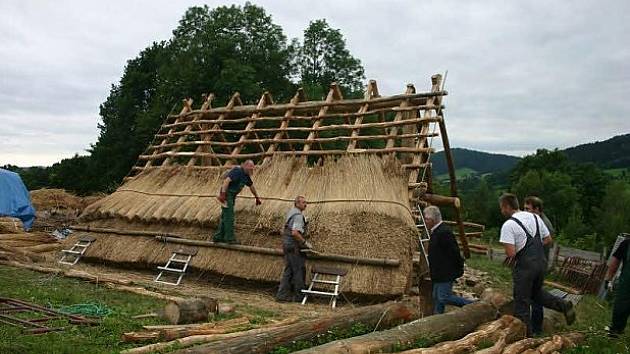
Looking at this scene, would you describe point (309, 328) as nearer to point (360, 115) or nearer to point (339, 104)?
point (360, 115)

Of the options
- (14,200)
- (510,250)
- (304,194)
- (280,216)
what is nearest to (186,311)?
(510,250)

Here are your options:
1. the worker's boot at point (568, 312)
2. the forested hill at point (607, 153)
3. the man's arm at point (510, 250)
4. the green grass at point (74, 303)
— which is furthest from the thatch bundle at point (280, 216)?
the forested hill at point (607, 153)

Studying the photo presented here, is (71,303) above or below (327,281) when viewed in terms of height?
below

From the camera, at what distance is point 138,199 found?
14.4 metres

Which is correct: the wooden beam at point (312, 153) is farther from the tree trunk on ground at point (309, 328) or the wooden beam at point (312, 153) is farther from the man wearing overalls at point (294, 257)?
the tree trunk on ground at point (309, 328)

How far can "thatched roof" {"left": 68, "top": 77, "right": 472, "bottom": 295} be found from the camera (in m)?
10.5

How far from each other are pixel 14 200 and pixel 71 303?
15.7 m

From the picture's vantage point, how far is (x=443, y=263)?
25.8 ft

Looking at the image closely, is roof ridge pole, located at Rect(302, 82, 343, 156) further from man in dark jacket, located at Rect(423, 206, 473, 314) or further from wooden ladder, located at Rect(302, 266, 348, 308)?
man in dark jacket, located at Rect(423, 206, 473, 314)

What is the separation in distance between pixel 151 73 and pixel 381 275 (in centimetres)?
3584

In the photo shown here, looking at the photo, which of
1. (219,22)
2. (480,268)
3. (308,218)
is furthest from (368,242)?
(219,22)

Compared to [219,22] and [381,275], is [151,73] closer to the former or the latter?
[219,22]

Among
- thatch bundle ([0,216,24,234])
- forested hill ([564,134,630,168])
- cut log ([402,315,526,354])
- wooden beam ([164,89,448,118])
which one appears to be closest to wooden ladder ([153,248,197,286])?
wooden beam ([164,89,448,118])

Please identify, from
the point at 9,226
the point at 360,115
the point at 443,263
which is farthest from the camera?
the point at 9,226
